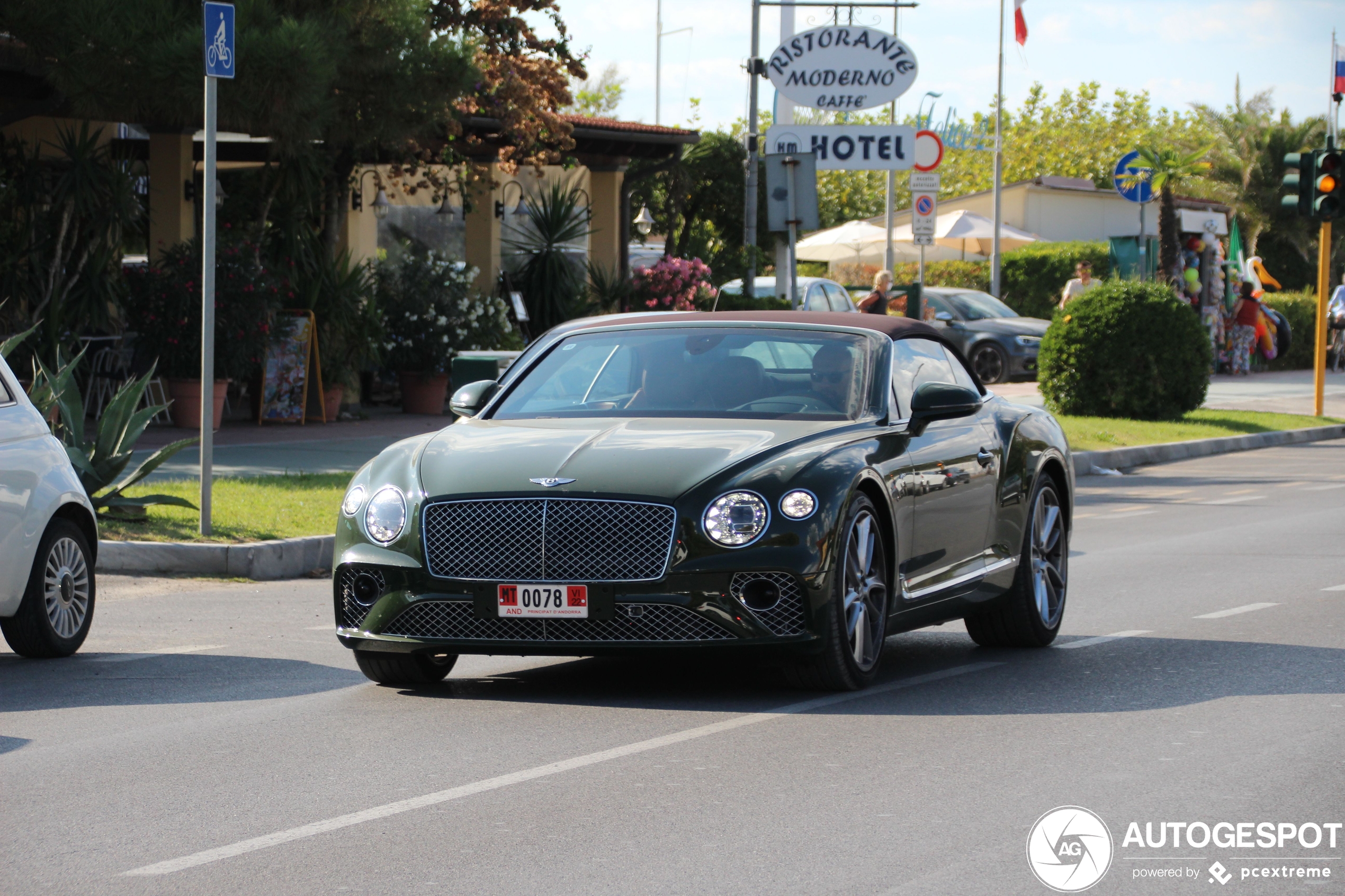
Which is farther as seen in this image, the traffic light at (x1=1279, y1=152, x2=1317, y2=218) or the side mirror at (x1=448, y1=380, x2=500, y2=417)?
the traffic light at (x1=1279, y1=152, x2=1317, y2=218)

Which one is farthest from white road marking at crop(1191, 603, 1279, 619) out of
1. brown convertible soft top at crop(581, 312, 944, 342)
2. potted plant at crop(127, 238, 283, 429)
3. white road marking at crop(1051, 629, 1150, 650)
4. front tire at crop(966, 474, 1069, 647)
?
potted plant at crop(127, 238, 283, 429)

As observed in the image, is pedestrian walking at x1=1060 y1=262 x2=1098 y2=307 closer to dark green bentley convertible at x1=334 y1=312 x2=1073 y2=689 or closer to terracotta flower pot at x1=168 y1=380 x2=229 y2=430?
terracotta flower pot at x1=168 y1=380 x2=229 y2=430

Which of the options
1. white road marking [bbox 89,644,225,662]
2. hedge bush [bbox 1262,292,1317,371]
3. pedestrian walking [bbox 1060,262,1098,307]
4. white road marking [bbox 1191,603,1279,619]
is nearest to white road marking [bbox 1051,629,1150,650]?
white road marking [bbox 1191,603,1279,619]

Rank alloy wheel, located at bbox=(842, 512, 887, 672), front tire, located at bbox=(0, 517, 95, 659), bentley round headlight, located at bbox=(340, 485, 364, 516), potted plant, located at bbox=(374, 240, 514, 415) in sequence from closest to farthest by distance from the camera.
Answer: alloy wheel, located at bbox=(842, 512, 887, 672) → bentley round headlight, located at bbox=(340, 485, 364, 516) → front tire, located at bbox=(0, 517, 95, 659) → potted plant, located at bbox=(374, 240, 514, 415)

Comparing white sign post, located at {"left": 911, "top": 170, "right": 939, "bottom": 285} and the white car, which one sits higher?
white sign post, located at {"left": 911, "top": 170, "right": 939, "bottom": 285}

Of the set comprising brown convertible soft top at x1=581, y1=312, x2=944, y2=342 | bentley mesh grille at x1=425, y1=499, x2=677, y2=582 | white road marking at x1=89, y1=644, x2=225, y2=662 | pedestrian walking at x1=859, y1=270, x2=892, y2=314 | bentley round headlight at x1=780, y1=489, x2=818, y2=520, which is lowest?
white road marking at x1=89, y1=644, x2=225, y2=662

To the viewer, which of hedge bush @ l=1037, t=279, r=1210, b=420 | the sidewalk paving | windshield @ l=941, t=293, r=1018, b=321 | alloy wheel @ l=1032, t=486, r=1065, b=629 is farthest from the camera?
windshield @ l=941, t=293, r=1018, b=321

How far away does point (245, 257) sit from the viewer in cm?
1919

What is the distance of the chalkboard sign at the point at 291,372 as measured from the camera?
2019 centimetres

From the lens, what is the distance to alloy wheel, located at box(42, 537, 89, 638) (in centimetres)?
810

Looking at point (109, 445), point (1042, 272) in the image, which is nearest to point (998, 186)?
point (1042, 272)

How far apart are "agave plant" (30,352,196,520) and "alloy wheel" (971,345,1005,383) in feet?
74.4

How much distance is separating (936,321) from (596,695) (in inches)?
919

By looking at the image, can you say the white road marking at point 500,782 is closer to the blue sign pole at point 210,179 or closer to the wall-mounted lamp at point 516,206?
the blue sign pole at point 210,179
